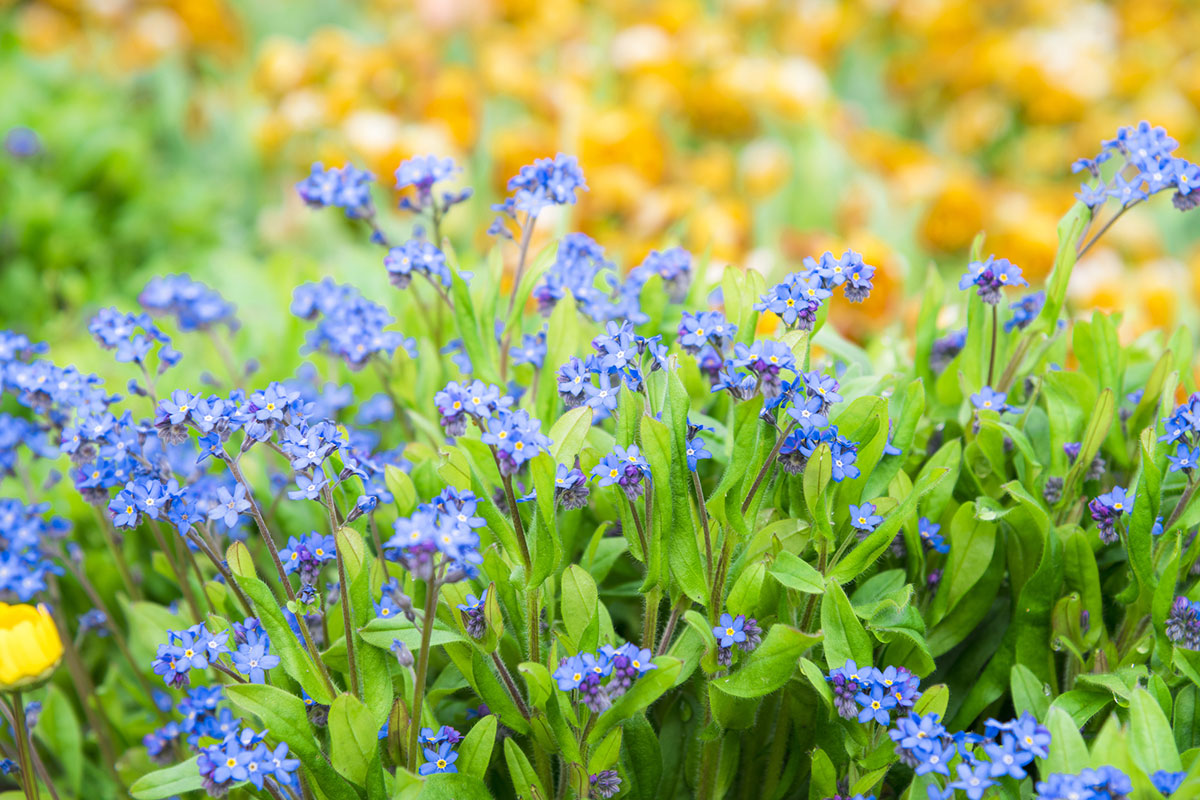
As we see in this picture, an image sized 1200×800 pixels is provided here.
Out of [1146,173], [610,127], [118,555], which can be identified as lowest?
[118,555]

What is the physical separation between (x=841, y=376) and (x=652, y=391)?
0.35 meters

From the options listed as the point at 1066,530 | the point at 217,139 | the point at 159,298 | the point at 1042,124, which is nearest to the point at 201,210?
the point at 217,139

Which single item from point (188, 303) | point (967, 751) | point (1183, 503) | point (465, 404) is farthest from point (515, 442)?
point (188, 303)

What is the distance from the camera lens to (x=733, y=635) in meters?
1.06

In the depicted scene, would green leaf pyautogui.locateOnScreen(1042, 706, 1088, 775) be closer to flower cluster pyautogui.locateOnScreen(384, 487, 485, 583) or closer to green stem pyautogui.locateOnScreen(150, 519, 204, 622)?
flower cluster pyautogui.locateOnScreen(384, 487, 485, 583)

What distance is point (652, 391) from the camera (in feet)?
3.64

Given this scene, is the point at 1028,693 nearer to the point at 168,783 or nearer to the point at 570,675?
the point at 570,675

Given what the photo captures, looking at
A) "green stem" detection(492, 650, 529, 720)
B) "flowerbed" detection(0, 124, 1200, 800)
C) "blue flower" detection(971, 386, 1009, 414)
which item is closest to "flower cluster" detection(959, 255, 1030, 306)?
"flowerbed" detection(0, 124, 1200, 800)

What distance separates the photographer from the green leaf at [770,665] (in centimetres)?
101

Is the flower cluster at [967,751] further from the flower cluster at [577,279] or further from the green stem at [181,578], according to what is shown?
the green stem at [181,578]

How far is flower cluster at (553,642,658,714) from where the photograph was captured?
96 centimetres

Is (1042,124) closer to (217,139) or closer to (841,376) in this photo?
(841,376)

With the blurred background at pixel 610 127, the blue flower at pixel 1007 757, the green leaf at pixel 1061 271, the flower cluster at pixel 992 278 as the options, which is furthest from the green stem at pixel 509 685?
the blurred background at pixel 610 127

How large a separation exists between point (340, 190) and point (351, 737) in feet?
2.62
